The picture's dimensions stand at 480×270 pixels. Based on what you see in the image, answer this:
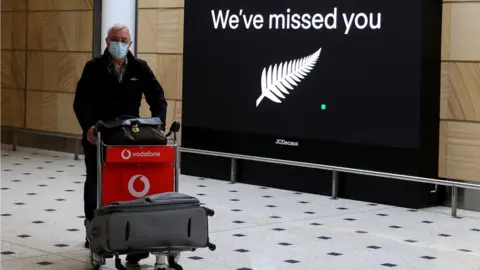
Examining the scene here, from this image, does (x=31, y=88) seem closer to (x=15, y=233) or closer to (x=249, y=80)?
→ (x=249, y=80)

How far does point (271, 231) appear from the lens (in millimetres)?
7926

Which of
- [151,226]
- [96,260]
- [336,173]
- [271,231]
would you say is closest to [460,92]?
[336,173]

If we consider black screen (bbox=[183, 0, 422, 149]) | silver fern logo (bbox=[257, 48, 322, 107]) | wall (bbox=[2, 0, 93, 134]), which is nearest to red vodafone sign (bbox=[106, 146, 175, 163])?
black screen (bbox=[183, 0, 422, 149])

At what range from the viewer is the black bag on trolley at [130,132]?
5691 millimetres

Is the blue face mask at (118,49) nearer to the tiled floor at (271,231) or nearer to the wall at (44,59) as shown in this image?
the tiled floor at (271,231)

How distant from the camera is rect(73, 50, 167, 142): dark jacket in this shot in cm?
618

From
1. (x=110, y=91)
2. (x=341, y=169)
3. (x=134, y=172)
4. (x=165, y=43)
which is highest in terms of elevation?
(x=165, y=43)

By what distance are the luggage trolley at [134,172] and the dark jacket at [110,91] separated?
1.43 feet

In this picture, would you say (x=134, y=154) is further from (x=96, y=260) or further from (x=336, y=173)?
(x=336, y=173)

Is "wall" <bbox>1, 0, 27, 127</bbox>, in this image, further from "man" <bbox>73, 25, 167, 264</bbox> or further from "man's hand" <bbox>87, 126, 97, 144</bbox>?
"man's hand" <bbox>87, 126, 97, 144</bbox>

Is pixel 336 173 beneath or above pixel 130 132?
beneath

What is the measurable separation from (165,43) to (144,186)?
6.79m

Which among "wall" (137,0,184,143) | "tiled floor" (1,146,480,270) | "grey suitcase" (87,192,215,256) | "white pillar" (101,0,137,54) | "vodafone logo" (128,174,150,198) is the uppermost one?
"white pillar" (101,0,137,54)

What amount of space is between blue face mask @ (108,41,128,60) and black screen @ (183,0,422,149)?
4.21 metres
